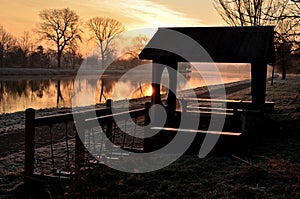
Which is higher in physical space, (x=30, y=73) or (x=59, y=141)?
(x=30, y=73)

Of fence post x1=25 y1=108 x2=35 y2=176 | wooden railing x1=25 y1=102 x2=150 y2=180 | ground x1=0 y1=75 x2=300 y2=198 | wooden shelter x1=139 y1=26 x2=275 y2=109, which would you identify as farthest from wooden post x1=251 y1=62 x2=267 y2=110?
fence post x1=25 y1=108 x2=35 y2=176

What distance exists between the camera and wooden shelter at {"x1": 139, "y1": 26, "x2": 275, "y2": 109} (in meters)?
9.82

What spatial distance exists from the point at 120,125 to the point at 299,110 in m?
7.73

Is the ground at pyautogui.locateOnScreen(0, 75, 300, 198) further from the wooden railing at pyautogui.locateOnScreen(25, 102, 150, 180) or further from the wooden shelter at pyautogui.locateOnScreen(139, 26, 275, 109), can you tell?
the wooden shelter at pyautogui.locateOnScreen(139, 26, 275, 109)

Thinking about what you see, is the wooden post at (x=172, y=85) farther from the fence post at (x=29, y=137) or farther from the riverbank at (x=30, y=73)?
the riverbank at (x=30, y=73)

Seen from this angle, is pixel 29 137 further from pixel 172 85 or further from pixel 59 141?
pixel 172 85

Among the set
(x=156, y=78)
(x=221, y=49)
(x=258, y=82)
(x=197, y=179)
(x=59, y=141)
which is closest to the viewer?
(x=197, y=179)

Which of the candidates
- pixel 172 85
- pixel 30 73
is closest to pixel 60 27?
pixel 30 73

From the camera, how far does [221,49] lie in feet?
33.7

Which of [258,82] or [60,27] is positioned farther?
[60,27]

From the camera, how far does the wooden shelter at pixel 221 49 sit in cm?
982

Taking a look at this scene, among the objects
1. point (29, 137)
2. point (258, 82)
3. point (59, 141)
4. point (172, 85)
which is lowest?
point (59, 141)

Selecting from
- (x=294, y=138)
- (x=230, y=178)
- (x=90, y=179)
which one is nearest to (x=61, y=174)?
(x=90, y=179)

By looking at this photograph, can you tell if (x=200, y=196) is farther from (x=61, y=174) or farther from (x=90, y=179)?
(x=61, y=174)
